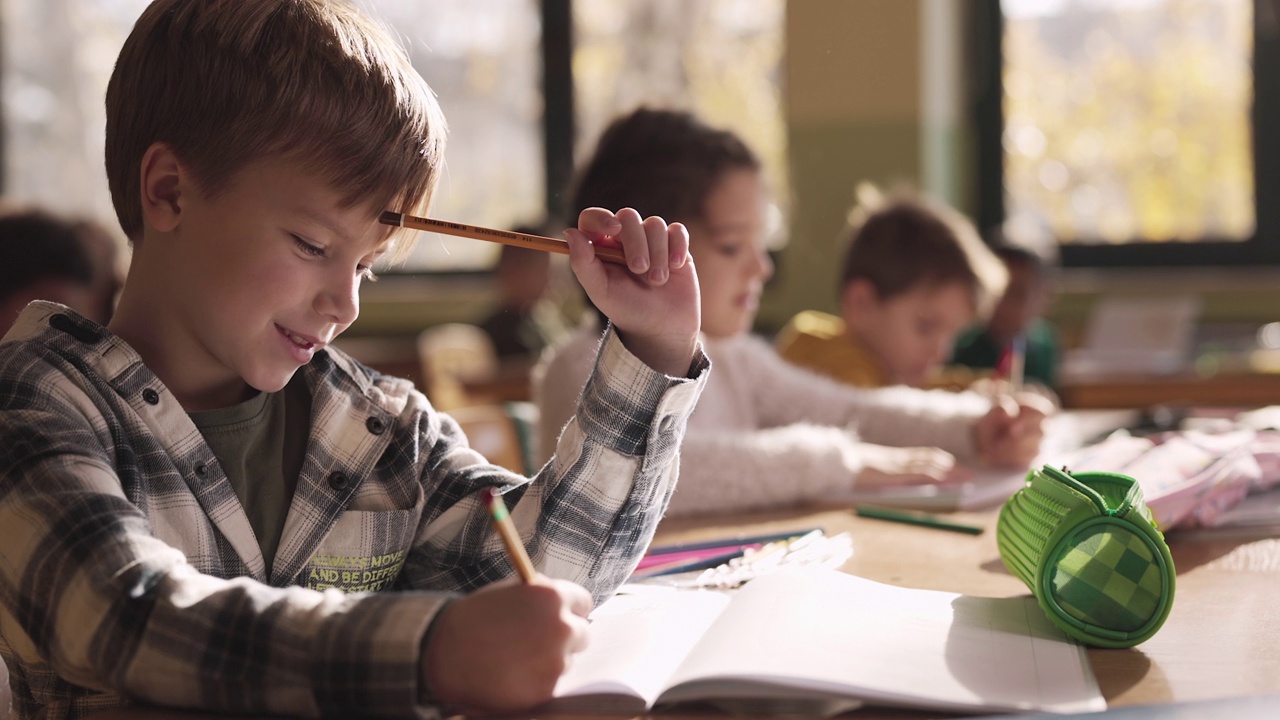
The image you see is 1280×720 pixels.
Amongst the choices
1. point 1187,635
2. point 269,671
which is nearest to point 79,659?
point 269,671

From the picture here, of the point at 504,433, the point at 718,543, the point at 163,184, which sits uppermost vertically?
the point at 163,184

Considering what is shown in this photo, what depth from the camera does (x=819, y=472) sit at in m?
1.32

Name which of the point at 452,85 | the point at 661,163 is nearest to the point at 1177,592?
the point at 661,163

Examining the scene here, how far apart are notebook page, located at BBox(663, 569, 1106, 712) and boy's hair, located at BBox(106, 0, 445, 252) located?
13.4 inches

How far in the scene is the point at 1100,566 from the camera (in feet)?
2.36

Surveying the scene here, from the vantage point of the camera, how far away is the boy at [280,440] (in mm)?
560

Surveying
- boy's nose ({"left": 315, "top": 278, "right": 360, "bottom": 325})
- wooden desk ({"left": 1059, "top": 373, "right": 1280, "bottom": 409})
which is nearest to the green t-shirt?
boy's nose ({"left": 315, "top": 278, "right": 360, "bottom": 325})

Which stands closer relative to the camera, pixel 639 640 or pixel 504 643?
pixel 504 643

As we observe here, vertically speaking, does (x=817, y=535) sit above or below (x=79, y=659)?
below

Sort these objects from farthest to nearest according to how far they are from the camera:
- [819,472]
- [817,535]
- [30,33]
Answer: [30,33], [819,472], [817,535]

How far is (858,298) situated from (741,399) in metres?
0.69

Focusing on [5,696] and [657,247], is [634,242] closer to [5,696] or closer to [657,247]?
[657,247]

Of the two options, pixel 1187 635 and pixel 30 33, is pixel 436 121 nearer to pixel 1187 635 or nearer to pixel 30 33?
pixel 1187 635

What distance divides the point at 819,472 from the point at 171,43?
80 centimetres
